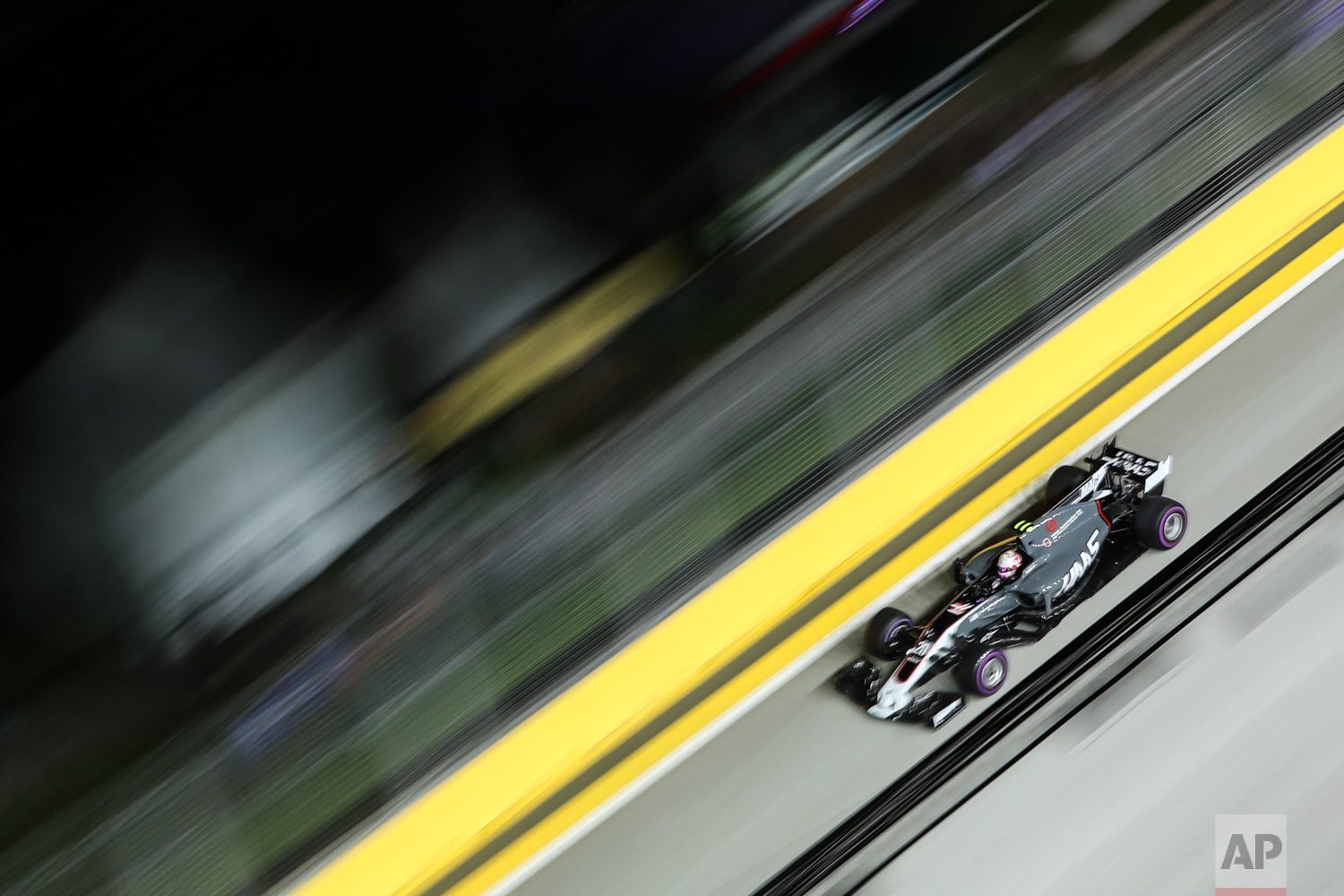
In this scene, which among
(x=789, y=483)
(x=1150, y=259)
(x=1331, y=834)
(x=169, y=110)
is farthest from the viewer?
(x=1150, y=259)

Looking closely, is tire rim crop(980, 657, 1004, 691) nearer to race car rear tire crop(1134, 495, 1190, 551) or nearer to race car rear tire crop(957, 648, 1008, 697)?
race car rear tire crop(957, 648, 1008, 697)

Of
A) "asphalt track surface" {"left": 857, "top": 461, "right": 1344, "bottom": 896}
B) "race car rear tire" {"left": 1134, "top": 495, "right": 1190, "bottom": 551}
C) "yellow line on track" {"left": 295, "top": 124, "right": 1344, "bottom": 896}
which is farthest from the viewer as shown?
"race car rear tire" {"left": 1134, "top": 495, "right": 1190, "bottom": 551}

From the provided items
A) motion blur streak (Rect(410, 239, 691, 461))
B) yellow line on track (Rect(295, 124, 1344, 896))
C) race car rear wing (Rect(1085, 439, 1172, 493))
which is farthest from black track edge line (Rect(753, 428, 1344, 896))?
motion blur streak (Rect(410, 239, 691, 461))

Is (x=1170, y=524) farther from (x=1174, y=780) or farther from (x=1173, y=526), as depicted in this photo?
(x=1174, y=780)

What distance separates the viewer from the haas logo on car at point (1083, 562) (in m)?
2.31

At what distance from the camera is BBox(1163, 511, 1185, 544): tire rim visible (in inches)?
94.2

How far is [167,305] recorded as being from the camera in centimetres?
230

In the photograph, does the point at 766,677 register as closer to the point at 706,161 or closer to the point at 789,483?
the point at 789,483

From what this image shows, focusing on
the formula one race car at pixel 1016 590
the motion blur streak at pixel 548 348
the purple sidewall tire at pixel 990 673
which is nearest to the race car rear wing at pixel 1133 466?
the formula one race car at pixel 1016 590

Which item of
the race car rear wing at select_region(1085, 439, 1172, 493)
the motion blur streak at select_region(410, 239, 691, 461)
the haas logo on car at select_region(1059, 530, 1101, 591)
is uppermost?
the motion blur streak at select_region(410, 239, 691, 461)

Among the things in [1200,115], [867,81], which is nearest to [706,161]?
[867,81]

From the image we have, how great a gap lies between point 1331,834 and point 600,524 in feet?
4.83

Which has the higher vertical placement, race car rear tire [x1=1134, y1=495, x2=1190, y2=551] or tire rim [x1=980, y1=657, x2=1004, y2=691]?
race car rear tire [x1=1134, y1=495, x2=1190, y2=551]

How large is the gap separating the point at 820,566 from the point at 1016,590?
0.39 m
